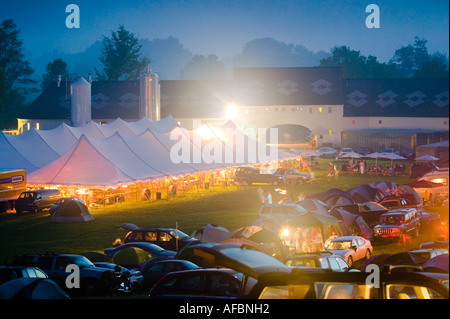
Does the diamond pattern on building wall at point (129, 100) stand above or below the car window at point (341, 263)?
above

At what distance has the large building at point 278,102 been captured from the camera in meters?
55.8

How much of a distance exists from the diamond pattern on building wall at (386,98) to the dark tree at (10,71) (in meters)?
42.2

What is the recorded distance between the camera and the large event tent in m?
26.1

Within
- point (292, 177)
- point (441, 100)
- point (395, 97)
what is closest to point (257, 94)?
point (395, 97)

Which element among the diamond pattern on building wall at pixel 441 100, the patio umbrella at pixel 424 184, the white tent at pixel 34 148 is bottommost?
the patio umbrella at pixel 424 184

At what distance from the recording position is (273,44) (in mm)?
116750

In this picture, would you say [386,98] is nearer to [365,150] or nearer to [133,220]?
[365,150]

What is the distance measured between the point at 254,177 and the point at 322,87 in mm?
29763

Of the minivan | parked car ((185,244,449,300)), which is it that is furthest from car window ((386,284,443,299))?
the minivan

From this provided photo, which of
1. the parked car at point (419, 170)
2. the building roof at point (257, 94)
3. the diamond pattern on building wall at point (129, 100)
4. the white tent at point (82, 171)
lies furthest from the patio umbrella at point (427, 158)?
the diamond pattern on building wall at point (129, 100)

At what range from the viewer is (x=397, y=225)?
17688 millimetres

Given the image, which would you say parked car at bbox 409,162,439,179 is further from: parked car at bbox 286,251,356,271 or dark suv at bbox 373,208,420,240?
parked car at bbox 286,251,356,271

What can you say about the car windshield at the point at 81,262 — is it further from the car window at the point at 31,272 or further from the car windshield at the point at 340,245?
the car windshield at the point at 340,245
